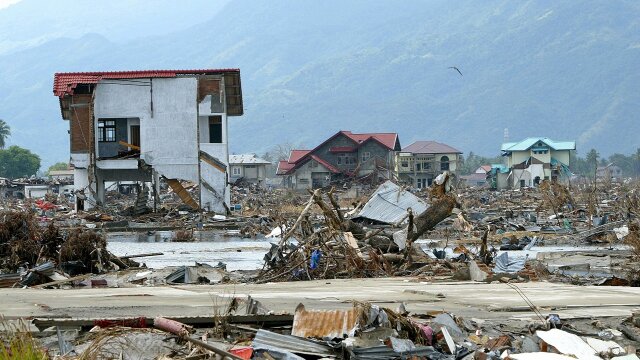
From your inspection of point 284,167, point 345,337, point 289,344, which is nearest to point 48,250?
point 345,337

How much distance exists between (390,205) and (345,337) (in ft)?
75.2

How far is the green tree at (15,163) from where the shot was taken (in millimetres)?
131750

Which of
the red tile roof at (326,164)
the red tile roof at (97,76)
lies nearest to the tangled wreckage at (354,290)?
the red tile roof at (97,76)

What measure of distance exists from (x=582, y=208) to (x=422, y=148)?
2724 inches

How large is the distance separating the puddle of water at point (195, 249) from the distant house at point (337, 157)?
56.4 m

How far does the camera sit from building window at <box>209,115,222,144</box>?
158 feet

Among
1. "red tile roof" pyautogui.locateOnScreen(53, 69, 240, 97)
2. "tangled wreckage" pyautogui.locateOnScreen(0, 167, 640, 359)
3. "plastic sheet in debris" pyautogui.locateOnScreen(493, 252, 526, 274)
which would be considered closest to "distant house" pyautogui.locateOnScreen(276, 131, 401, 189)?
"red tile roof" pyautogui.locateOnScreen(53, 69, 240, 97)

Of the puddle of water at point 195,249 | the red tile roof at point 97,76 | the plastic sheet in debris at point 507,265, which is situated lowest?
the puddle of water at point 195,249

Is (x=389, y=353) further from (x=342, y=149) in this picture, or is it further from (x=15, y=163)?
(x=15, y=163)

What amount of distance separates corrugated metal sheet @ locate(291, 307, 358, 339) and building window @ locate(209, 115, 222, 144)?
130 ft

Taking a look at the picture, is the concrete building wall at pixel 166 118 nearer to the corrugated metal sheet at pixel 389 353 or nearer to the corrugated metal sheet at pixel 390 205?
the corrugated metal sheet at pixel 390 205

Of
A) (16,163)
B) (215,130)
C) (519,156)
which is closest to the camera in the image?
(215,130)

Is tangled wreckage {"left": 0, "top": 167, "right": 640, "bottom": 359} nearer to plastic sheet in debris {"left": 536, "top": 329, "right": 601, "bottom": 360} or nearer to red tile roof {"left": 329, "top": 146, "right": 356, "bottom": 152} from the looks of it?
plastic sheet in debris {"left": 536, "top": 329, "right": 601, "bottom": 360}

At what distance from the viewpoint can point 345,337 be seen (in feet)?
27.3
